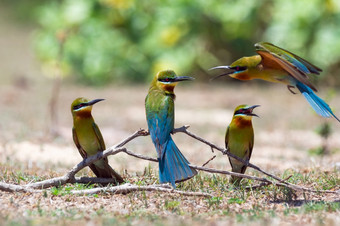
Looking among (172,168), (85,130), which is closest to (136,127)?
(85,130)

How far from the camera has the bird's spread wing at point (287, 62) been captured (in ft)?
13.7

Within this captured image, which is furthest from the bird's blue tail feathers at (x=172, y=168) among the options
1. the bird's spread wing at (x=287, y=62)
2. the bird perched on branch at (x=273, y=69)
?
the bird's spread wing at (x=287, y=62)

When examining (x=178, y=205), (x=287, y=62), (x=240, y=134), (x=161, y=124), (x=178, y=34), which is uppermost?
(x=178, y=34)

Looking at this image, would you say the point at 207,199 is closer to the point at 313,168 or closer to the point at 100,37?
the point at 313,168

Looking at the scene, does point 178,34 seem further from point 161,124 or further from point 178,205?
point 178,205

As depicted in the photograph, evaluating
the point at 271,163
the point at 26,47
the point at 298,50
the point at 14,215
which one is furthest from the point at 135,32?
the point at 14,215

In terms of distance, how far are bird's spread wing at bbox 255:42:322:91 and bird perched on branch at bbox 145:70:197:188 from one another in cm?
60

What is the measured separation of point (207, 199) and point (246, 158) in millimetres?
586

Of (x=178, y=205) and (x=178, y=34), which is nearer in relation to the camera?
(x=178, y=205)

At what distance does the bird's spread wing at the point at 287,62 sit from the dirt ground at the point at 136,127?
0.97m

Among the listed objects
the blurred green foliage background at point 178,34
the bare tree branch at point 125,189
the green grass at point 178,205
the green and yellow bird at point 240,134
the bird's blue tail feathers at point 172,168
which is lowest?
the green grass at point 178,205

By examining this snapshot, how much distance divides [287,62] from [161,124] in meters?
1.02

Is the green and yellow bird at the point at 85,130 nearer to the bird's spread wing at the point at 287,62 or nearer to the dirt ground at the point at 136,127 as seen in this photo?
the dirt ground at the point at 136,127

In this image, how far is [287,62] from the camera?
4219 millimetres
